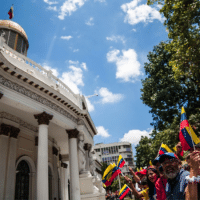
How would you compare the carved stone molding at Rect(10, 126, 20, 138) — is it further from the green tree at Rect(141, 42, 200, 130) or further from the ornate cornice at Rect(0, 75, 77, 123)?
the green tree at Rect(141, 42, 200, 130)

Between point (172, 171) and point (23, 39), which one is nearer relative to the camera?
point (172, 171)

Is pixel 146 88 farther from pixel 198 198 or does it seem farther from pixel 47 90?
pixel 198 198

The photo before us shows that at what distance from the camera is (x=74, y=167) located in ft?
37.8

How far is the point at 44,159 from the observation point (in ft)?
29.8

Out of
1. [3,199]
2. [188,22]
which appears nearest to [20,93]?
[3,199]

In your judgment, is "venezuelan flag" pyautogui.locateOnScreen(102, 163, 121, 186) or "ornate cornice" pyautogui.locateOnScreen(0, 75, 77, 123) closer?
"ornate cornice" pyautogui.locateOnScreen(0, 75, 77, 123)

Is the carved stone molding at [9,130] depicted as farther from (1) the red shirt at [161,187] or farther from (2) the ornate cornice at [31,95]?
(1) the red shirt at [161,187]

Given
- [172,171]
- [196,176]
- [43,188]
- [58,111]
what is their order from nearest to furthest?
[196,176], [172,171], [43,188], [58,111]

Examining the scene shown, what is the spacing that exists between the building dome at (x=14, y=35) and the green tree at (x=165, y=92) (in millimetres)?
12116

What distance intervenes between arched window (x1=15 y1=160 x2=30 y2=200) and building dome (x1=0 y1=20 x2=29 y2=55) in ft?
31.0

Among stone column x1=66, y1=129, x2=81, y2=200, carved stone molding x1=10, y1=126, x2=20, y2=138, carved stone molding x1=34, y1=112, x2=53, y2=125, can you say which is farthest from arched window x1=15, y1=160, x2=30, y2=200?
carved stone molding x1=34, y1=112, x2=53, y2=125

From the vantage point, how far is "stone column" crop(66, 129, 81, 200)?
11.0 meters

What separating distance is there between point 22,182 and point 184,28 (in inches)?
509

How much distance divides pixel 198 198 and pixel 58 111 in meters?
10.1
